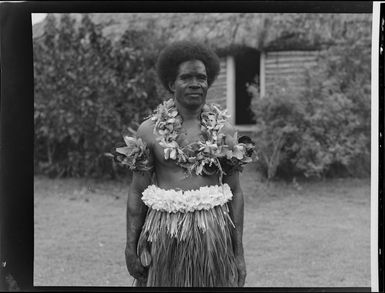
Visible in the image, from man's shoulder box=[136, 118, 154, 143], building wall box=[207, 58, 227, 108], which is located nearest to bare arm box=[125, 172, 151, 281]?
man's shoulder box=[136, 118, 154, 143]

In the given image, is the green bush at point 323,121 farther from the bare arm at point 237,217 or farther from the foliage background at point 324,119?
the bare arm at point 237,217

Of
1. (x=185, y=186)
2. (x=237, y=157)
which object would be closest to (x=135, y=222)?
(x=185, y=186)

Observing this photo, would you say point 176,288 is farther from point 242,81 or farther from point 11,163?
point 242,81

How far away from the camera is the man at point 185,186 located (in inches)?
101

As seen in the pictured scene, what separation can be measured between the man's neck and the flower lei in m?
0.02

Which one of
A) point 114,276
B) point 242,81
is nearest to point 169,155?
point 114,276

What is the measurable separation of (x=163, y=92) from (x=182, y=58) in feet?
12.4

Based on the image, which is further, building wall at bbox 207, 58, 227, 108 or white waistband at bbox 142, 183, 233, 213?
building wall at bbox 207, 58, 227, 108

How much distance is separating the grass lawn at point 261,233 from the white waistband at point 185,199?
2004 millimetres

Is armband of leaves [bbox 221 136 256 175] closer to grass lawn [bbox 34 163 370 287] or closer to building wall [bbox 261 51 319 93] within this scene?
grass lawn [bbox 34 163 370 287]

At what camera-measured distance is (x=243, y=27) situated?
6.62 meters

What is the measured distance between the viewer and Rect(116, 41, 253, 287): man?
2555 mm

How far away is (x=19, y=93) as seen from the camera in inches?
116

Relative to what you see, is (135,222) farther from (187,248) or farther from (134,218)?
(187,248)
